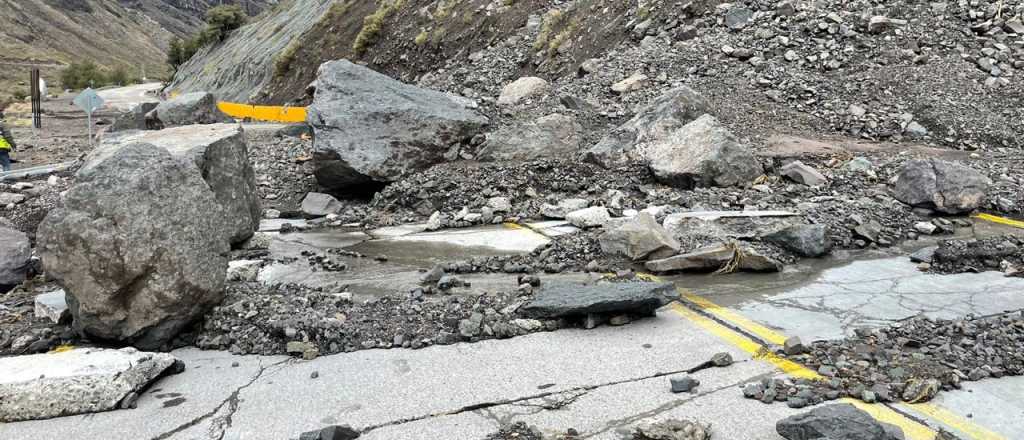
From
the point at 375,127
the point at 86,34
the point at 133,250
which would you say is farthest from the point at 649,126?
the point at 86,34

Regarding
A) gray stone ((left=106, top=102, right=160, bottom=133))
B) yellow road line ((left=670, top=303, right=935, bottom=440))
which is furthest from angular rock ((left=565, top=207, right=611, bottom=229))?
gray stone ((left=106, top=102, right=160, bottom=133))

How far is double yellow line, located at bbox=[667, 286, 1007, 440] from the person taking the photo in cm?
318

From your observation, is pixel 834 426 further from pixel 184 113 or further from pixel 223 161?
pixel 184 113

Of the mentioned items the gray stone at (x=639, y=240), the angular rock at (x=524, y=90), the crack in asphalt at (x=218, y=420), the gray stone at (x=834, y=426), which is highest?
the angular rock at (x=524, y=90)

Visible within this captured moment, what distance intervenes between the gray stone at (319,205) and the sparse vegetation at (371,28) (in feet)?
42.6

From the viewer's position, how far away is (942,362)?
12.7 feet

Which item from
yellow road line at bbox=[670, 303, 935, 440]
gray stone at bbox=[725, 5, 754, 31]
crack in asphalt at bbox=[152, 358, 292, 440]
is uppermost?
gray stone at bbox=[725, 5, 754, 31]

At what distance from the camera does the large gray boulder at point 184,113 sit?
622 inches

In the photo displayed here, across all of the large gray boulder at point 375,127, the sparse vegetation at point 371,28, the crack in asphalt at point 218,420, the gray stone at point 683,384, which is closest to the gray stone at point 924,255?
the gray stone at point 683,384

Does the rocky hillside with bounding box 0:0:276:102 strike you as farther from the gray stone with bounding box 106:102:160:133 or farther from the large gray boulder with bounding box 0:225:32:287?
the large gray boulder with bounding box 0:225:32:287

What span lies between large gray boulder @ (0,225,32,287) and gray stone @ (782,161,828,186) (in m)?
8.42

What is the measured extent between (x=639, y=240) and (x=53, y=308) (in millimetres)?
4511

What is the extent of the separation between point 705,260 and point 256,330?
3.62m

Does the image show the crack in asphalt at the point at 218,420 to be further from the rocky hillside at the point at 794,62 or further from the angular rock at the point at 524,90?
the angular rock at the point at 524,90
